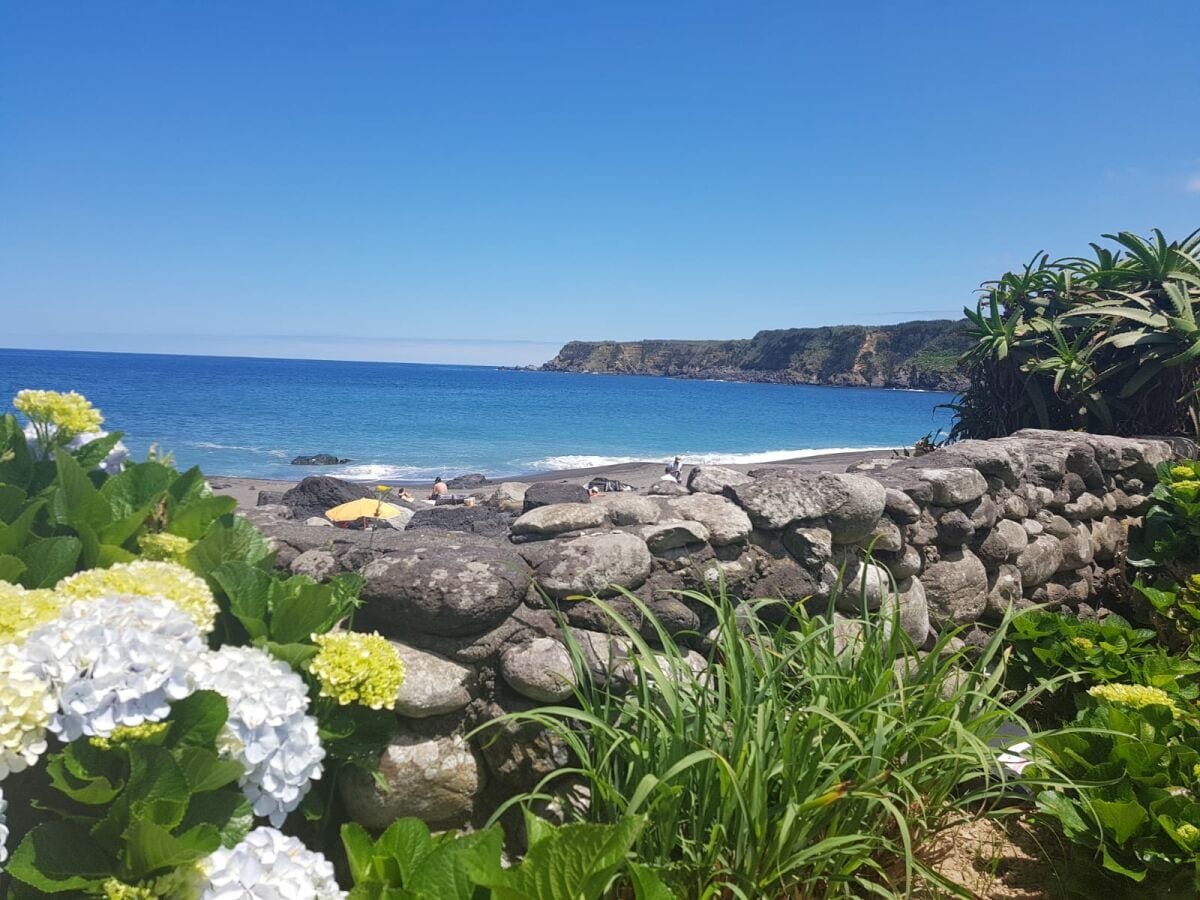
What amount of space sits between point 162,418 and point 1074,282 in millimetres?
44153

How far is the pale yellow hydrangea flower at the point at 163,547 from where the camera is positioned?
209cm

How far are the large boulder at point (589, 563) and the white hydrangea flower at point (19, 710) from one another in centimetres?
166

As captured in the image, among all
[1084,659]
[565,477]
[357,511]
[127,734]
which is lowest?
[565,477]

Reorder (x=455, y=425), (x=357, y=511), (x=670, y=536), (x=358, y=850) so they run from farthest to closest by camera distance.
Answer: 1. (x=455, y=425)
2. (x=357, y=511)
3. (x=670, y=536)
4. (x=358, y=850)

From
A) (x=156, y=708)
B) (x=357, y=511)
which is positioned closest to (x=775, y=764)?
(x=156, y=708)

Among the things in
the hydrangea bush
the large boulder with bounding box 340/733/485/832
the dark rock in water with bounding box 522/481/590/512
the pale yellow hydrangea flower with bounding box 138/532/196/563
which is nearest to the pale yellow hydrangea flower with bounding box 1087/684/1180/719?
the large boulder with bounding box 340/733/485/832

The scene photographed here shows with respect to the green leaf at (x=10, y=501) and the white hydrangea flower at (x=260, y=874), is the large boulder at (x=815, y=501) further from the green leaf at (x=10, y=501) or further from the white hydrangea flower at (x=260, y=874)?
the green leaf at (x=10, y=501)

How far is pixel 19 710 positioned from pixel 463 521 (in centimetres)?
334

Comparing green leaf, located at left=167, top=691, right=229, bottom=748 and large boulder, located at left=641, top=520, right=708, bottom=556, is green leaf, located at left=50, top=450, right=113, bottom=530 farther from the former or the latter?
large boulder, located at left=641, top=520, right=708, bottom=556

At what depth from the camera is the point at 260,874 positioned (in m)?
1.49

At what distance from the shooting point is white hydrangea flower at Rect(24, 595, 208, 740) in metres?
1.38

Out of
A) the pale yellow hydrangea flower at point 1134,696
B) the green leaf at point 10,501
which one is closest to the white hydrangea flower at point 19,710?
the green leaf at point 10,501

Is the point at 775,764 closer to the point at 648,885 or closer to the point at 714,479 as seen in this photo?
the point at 648,885

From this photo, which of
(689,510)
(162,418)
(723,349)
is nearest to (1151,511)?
(689,510)
